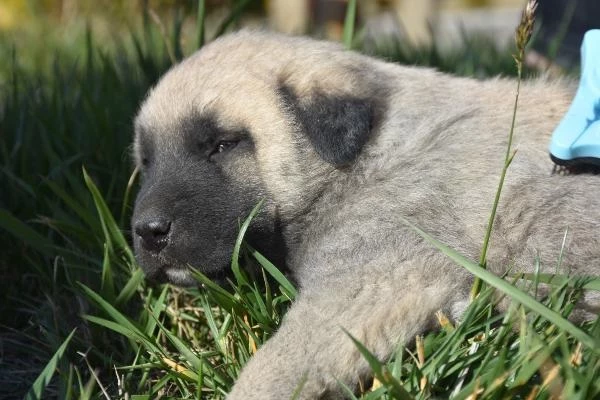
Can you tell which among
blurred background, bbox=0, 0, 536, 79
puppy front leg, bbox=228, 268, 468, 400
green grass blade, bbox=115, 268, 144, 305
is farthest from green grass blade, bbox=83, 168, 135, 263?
blurred background, bbox=0, 0, 536, 79

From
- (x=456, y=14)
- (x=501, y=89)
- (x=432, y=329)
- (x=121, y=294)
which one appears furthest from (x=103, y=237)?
(x=456, y=14)

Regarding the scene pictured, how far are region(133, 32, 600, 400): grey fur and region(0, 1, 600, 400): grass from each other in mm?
149

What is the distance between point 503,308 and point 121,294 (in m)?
1.45

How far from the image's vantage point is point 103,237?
12.2 ft

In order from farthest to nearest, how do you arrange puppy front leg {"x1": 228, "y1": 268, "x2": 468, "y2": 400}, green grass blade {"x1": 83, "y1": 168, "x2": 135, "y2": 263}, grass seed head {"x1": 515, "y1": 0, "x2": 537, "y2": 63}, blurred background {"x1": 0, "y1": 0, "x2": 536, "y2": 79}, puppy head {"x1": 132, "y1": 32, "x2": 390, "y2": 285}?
blurred background {"x1": 0, "y1": 0, "x2": 536, "y2": 79}, green grass blade {"x1": 83, "y1": 168, "x2": 135, "y2": 263}, puppy head {"x1": 132, "y1": 32, "x2": 390, "y2": 285}, puppy front leg {"x1": 228, "y1": 268, "x2": 468, "y2": 400}, grass seed head {"x1": 515, "y1": 0, "x2": 537, "y2": 63}

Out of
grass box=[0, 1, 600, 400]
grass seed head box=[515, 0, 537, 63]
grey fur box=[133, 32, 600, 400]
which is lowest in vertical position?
grass box=[0, 1, 600, 400]

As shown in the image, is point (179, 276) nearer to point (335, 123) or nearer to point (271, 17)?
point (335, 123)

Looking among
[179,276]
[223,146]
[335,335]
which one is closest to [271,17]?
[223,146]

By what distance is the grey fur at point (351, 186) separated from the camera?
279 centimetres

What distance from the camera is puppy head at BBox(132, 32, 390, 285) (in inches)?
124

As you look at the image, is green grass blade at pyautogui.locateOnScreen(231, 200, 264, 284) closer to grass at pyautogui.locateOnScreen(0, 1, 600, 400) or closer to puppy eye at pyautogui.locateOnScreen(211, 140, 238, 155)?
grass at pyautogui.locateOnScreen(0, 1, 600, 400)

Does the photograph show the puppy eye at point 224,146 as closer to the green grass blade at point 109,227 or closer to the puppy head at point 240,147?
the puppy head at point 240,147

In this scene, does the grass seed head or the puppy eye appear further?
the puppy eye

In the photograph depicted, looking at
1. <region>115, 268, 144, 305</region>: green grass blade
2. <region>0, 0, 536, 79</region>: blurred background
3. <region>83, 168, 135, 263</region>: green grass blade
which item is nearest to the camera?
<region>115, 268, 144, 305</region>: green grass blade
